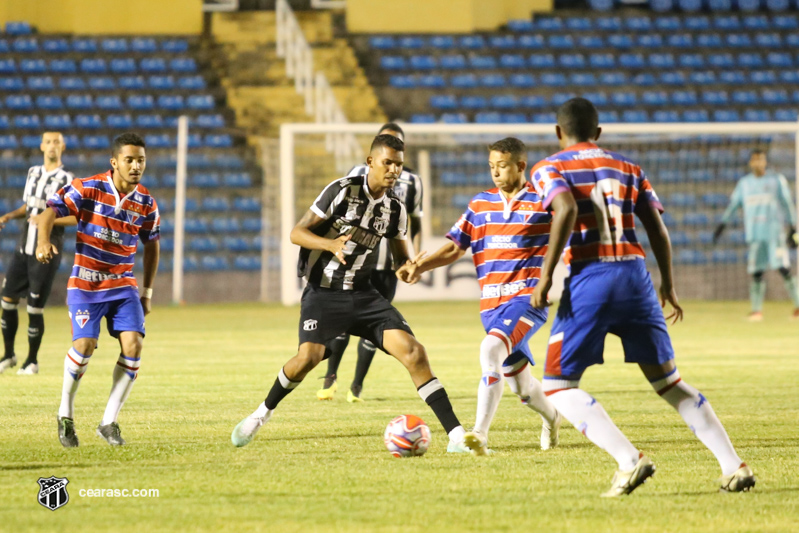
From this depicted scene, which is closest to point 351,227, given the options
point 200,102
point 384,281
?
point 384,281

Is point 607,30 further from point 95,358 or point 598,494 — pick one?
point 598,494

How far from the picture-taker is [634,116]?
2466 centimetres

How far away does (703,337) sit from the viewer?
13789 mm

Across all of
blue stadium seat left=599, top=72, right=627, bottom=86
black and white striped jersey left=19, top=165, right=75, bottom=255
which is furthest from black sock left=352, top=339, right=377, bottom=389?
blue stadium seat left=599, top=72, right=627, bottom=86

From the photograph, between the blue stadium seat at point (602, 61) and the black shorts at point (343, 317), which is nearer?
the black shorts at point (343, 317)

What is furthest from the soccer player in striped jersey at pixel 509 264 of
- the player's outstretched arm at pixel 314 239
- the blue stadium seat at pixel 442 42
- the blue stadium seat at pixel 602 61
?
the blue stadium seat at pixel 442 42

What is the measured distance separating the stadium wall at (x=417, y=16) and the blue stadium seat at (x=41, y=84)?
7.17 meters

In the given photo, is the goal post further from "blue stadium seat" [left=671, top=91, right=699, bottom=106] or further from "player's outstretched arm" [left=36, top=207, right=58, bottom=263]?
"player's outstretched arm" [left=36, top=207, right=58, bottom=263]

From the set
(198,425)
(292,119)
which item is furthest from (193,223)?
(198,425)

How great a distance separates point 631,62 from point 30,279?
18610mm

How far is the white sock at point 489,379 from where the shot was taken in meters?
6.03

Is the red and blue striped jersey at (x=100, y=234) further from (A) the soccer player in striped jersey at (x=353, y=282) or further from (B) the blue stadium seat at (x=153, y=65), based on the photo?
(B) the blue stadium seat at (x=153, y=65)

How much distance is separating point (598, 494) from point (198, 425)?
Result: 3.07m

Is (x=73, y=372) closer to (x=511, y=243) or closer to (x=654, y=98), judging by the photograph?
(x=511, y=243)
